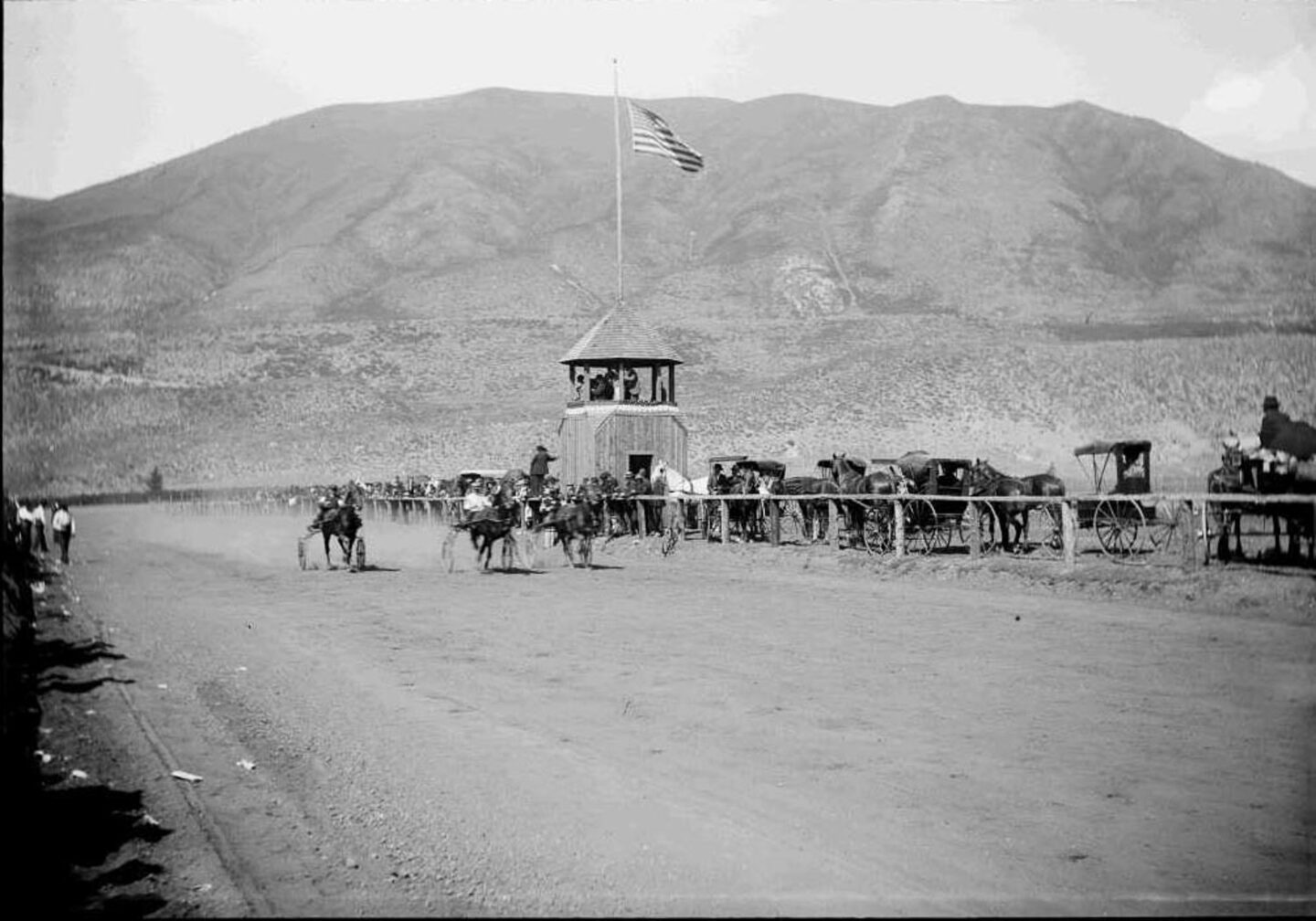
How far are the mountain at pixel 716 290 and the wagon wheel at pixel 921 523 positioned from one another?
3239 cm

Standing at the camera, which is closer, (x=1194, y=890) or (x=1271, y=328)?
(x=1194, y=890)

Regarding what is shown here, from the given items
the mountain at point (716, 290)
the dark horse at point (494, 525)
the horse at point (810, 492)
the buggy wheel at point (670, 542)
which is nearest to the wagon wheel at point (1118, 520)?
the horse at point (810, 492)

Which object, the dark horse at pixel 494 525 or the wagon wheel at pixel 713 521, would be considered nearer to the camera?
the dark horse at pixel 494 525

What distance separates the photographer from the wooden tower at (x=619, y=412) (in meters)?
41.5

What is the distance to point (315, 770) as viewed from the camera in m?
9.17

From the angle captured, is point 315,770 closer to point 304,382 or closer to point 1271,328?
point 304,382

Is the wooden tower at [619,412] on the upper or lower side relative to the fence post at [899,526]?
upper

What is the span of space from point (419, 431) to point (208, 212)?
388 ft

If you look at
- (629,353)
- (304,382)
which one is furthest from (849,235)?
(629,353)

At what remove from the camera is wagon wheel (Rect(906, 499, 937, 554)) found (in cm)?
2420

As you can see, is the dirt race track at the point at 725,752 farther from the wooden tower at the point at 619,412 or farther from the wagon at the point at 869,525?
the wooden tower at the point at 619,412

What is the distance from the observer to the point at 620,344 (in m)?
42.4

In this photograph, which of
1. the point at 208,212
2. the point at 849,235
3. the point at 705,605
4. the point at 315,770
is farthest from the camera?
the point at 208,212

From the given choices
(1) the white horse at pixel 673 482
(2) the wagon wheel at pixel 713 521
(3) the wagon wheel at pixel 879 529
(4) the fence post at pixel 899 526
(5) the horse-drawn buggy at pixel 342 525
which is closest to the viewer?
(4) the fence post at pixel 899 526
